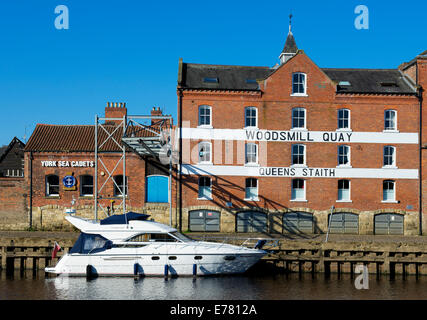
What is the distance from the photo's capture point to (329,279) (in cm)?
2356

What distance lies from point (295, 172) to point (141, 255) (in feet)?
47.8

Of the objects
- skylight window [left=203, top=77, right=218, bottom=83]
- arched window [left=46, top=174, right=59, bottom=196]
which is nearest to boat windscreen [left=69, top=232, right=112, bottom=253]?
arched window [left=46, top=174, right=59, bottom=196]

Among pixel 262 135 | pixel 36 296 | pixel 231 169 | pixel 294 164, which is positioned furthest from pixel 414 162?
pixel 36 296

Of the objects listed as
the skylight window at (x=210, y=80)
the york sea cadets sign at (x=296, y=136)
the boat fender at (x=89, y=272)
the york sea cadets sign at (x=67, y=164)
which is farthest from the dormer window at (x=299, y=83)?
the boat fender at (x=89, y=272)

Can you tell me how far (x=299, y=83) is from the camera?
33.8m

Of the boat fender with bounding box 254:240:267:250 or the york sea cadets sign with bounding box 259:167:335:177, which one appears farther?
the york sea cadets sign with bounding box 259:167:335:177

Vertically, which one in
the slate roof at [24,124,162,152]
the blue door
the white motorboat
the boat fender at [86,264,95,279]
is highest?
the slate roof at [24,124,162,152]

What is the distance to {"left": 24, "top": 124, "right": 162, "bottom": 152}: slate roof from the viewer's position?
3428 centimetres

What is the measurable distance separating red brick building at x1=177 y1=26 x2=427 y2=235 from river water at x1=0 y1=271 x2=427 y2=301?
30.8 feet

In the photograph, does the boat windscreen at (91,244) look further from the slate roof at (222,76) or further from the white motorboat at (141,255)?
the slate roof at (222,76)

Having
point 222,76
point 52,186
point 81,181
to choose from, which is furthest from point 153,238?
point 222,76

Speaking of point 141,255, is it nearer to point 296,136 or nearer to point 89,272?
point 89,272

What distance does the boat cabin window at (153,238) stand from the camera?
23.3 meters

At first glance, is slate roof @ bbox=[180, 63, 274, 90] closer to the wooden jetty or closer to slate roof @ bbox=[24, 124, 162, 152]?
slate roof @ bbox=[24, 124, 162, 152]
